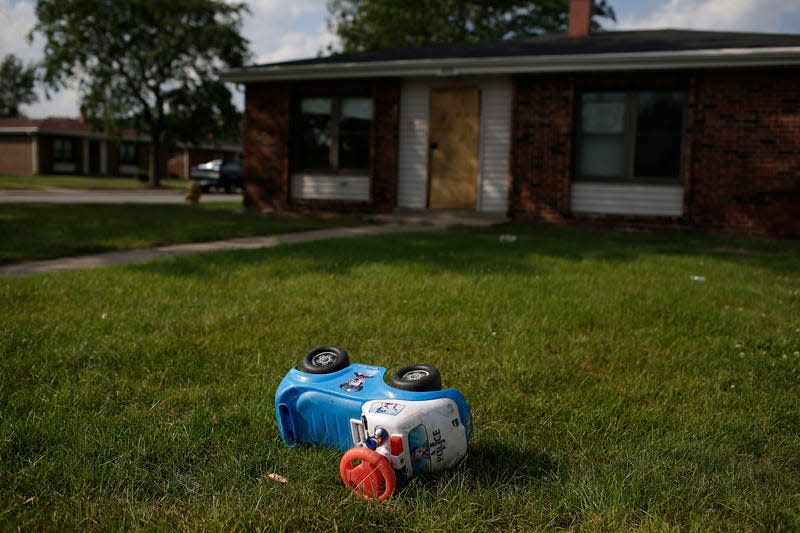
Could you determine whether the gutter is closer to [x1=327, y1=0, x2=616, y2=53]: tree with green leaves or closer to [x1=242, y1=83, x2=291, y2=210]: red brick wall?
[x1=242, y1=83, x2=291, y2=210]: red brick wall

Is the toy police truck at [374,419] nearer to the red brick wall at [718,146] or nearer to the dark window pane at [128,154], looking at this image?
the red brick wall at [718,146]

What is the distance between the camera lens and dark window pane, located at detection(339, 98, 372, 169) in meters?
14.2

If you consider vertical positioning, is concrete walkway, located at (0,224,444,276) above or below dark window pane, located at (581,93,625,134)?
below

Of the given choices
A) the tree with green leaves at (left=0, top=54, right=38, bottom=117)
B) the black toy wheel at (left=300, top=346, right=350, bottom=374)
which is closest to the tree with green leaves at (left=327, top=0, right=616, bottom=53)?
the black toy wheel at (left=300, top=346, right=350, bottom=374)

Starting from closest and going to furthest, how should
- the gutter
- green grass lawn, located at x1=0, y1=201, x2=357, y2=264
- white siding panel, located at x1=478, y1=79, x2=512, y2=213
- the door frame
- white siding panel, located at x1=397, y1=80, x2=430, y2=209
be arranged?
green grass lawn, located at x1=0, y1=201, x2=357, y2=264, the gutter, white siding panel, located at x1=478, y1=79, x2=512, y2=213, the door frame, white siding panel, located at x1=397, y1=80, x2=430, y2=209

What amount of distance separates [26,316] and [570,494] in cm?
353

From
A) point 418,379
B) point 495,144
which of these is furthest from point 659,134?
point 418,379

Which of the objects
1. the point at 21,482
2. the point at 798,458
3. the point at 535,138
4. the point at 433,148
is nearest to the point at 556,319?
the point at 798,458

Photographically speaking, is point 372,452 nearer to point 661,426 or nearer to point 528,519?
point 528,519

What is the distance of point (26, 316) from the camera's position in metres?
4.25

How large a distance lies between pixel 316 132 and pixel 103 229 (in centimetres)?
600

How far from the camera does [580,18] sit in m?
15.5

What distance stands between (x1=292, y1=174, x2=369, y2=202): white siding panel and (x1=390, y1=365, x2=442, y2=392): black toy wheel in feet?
39.1

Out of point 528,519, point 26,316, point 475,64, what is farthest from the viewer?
point 475,64
